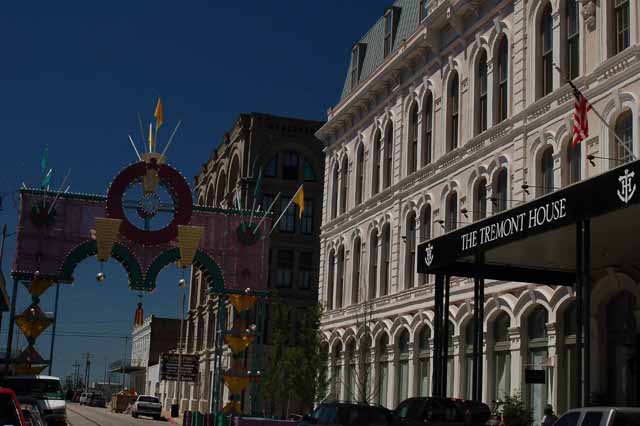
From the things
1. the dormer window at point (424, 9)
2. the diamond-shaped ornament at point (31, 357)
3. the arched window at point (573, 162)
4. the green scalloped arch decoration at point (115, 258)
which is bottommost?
the diamond-shaped ornament at point (31, 357)

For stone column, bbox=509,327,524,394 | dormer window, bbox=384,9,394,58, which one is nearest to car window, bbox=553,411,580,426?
stone column, bbox=509,327,524,394

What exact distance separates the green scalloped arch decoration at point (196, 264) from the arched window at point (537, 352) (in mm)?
20243

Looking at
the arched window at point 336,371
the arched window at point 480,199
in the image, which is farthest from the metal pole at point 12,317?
the arched window at point 480,199

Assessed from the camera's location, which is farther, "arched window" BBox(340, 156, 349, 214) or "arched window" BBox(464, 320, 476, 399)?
"arched window" BBox(340, 156, 349, 214)

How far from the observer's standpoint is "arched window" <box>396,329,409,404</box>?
129 feet

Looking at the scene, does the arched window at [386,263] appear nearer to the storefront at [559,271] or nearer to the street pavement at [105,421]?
the storefront at [559,271]

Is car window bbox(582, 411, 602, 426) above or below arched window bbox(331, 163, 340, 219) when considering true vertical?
below

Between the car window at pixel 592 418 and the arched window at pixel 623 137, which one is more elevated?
the arched window at pixel 623 137

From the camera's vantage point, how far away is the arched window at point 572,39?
2902 cm

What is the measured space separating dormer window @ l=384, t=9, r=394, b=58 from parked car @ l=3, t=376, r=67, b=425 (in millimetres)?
22600

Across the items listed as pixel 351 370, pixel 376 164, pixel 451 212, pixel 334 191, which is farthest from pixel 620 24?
pixel 334 191

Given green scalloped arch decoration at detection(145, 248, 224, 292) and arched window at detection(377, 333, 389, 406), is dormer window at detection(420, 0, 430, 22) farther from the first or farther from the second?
green scalloped arch decoration at detection(145, 248, 224, 292)

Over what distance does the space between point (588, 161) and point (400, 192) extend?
14665 mm

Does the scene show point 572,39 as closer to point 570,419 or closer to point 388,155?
point 388,155
